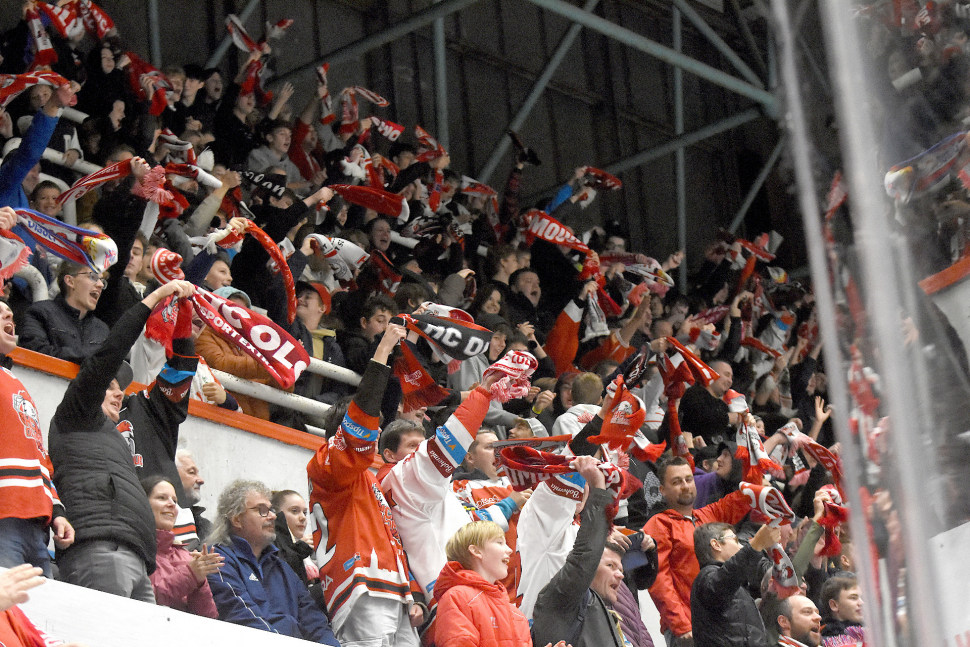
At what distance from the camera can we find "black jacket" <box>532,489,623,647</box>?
4395mm

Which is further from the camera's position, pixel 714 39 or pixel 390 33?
pixel 714 39

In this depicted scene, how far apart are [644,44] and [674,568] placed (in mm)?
6292

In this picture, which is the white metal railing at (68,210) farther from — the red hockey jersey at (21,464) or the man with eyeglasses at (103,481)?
the red hockey jersey at (21,464)

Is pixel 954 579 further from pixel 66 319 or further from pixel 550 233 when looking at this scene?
pixel 550 233

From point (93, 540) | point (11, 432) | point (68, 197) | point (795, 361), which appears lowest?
point (795, 361)

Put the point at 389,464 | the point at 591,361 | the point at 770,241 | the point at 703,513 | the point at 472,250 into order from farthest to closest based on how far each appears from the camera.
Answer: the point at 770,241
the point at 472,250
the point at 591,361
the point at 703,513
the point at 389,464

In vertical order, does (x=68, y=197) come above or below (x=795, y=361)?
above

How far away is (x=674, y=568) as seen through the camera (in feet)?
19.5

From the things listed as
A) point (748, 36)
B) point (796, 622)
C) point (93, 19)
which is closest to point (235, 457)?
point (796, 622)

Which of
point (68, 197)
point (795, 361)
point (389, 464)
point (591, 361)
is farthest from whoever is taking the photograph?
point (795, 361)

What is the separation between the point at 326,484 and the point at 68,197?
2394mm

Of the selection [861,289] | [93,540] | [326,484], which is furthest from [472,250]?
[861,289]

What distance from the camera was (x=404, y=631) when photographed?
443 cm

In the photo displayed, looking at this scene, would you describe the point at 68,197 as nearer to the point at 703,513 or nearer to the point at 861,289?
the point at 703,513
